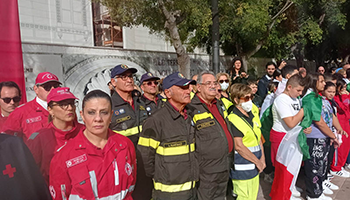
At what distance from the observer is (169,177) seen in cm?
221

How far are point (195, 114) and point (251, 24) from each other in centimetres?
672

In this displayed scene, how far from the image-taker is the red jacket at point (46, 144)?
2.02 m

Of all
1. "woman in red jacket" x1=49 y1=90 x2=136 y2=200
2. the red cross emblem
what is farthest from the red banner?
the red cross emblem

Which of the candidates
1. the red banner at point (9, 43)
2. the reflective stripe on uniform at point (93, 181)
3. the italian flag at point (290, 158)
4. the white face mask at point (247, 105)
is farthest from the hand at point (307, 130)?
the red banner at point (9, 43)

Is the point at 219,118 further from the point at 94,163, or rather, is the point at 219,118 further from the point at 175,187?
the point at 94,163

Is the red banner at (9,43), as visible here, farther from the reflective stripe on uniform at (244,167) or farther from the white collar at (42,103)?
the reflective stripe on uniform at (244,167)

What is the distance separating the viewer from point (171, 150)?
223cm

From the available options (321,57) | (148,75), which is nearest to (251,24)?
(148,75)

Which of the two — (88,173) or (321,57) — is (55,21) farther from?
(321,57)

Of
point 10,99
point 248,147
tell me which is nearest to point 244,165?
point 248,147

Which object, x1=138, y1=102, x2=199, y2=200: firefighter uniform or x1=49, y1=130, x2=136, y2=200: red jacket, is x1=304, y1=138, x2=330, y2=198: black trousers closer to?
x1=138, y1=102, x2=199, y2=200: firefighter uniform

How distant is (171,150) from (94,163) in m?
0.75

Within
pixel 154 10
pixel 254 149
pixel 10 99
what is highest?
pixel 154 10

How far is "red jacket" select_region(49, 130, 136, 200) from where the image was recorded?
1.66 metres
